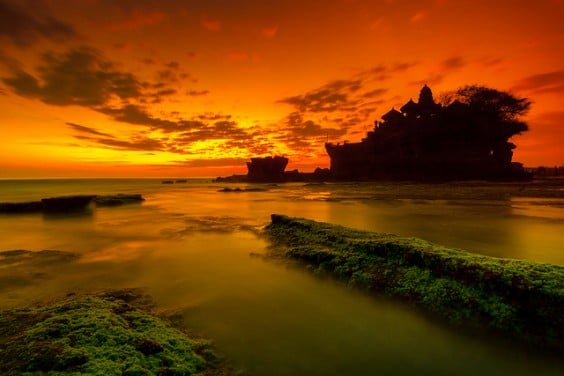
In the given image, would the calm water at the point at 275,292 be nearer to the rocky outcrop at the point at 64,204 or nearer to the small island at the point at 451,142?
Answer: the rocky outcrop at the point at 64,204

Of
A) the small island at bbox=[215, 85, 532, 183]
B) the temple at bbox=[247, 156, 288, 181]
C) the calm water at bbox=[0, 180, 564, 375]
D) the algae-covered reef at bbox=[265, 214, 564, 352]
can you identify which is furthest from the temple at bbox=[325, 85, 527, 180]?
the algae-covered reef at bbox=[265, 214, 564, 352]

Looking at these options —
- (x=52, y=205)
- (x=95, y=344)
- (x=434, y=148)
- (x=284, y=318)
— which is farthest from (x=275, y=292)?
(x=434, y=148)

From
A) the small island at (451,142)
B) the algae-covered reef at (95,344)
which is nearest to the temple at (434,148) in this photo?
the small island at (451,142)

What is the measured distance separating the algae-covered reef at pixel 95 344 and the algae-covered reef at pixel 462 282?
3942 mm

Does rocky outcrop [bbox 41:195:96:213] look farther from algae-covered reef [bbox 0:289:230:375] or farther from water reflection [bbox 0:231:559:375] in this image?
algae-covered reef [bbox 0:289:230:375]

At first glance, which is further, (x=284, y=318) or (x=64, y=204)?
(x=64, y=204)

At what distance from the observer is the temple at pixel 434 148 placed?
190 feet

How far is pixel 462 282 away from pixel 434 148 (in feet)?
221

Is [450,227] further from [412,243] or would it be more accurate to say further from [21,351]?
[21,351]

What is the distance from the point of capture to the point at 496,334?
4.45m

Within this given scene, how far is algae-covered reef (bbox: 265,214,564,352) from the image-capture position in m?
4.39

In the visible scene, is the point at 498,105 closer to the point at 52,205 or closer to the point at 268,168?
the point at 268,168

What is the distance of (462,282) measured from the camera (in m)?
5.56

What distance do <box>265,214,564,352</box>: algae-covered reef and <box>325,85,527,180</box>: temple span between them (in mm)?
58369
